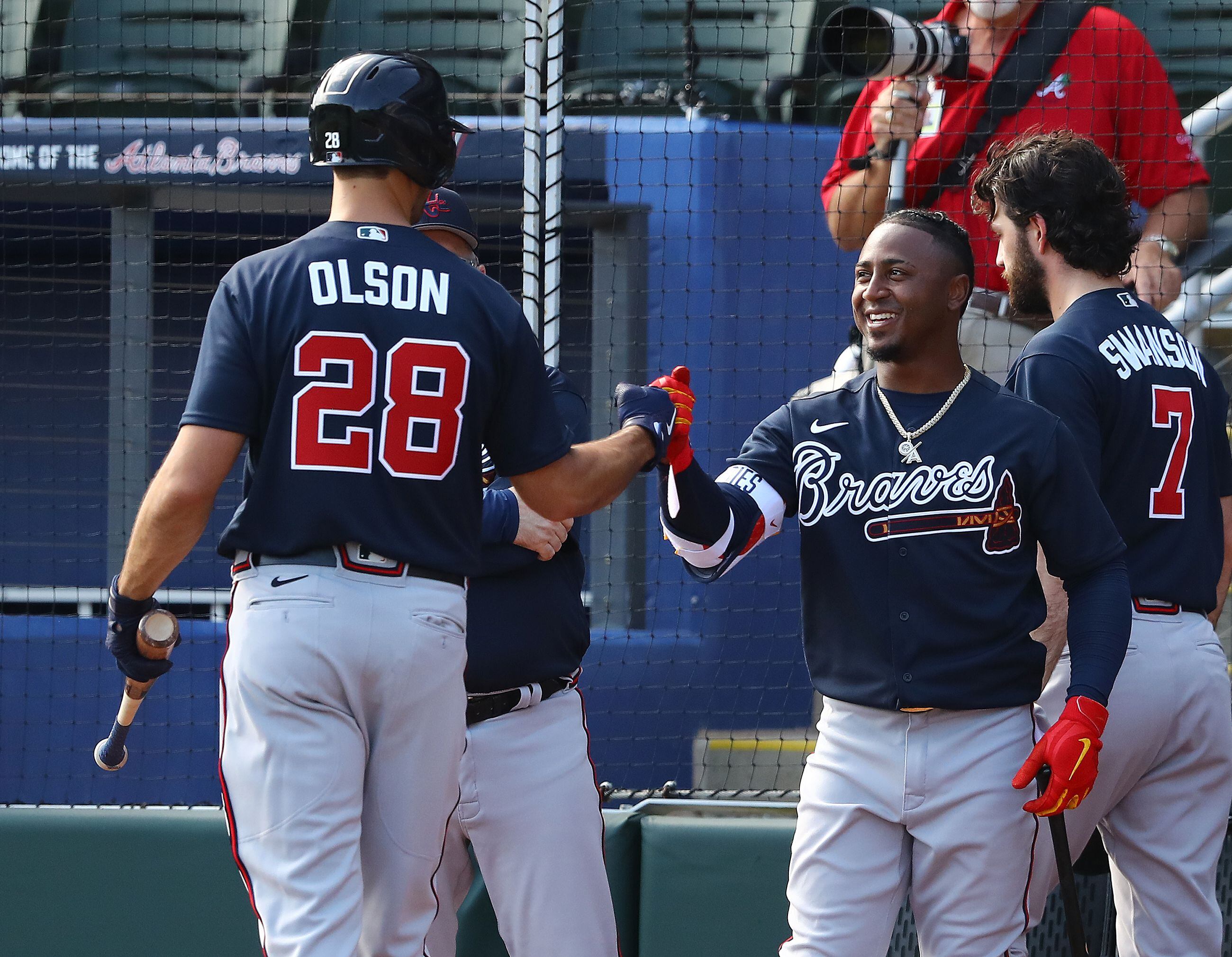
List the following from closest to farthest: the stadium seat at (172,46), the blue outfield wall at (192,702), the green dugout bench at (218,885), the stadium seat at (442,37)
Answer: the green dugout bench at (218,885) → the blue outfield wall at (192,702) → the stadium seat at (172,46) → the stadium seat at (442,37)

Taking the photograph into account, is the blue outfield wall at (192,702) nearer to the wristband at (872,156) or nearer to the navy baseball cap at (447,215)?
the wristband at (872,156)

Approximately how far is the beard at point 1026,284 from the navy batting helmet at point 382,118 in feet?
3.94

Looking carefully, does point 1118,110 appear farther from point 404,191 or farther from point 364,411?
point 364,411

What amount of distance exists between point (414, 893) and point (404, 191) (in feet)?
3.68

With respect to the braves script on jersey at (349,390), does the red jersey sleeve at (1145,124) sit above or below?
above

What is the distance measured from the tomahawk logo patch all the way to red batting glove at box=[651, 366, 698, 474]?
370 millimetres

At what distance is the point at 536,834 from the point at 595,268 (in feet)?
9.42

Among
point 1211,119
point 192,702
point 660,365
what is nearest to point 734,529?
point 660,365

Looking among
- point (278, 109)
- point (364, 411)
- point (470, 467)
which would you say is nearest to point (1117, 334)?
point (470, 467)

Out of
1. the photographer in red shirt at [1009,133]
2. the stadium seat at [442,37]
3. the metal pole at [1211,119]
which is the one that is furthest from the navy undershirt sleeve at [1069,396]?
the stadium seat at [442,37]

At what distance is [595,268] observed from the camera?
5102 millimetres

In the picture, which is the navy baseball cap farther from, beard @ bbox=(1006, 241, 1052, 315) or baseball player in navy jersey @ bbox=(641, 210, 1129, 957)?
A: beard @ bbox=(1006, 241, 1052, 315)

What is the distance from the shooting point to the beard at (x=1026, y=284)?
9.16 ft

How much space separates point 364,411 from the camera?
6.85 feet
